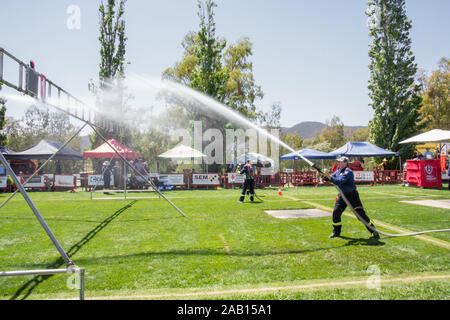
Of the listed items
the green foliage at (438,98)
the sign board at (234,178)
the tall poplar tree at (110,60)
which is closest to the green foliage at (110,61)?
the tall poplar tree at (110,60)

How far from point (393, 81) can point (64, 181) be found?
3417 centimetres

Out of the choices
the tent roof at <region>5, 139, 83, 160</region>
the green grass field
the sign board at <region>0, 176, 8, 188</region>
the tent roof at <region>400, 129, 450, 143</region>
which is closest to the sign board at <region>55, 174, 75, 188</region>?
the tent roof at <region>5, 139, 83, 160</region>

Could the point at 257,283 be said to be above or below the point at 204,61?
below

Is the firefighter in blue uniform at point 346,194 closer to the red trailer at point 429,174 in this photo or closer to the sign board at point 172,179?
the red trailer at point 429,174

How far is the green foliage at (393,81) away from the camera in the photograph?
3189 centimetres

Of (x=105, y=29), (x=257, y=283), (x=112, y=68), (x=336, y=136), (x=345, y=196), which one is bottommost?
(x=257, y=283)

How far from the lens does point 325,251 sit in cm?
608

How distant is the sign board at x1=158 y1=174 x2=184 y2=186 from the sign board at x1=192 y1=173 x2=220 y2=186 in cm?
103

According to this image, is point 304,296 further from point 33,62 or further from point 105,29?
point 105,29

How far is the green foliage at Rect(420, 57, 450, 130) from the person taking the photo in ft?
157

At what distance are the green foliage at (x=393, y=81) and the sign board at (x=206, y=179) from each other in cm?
2036
